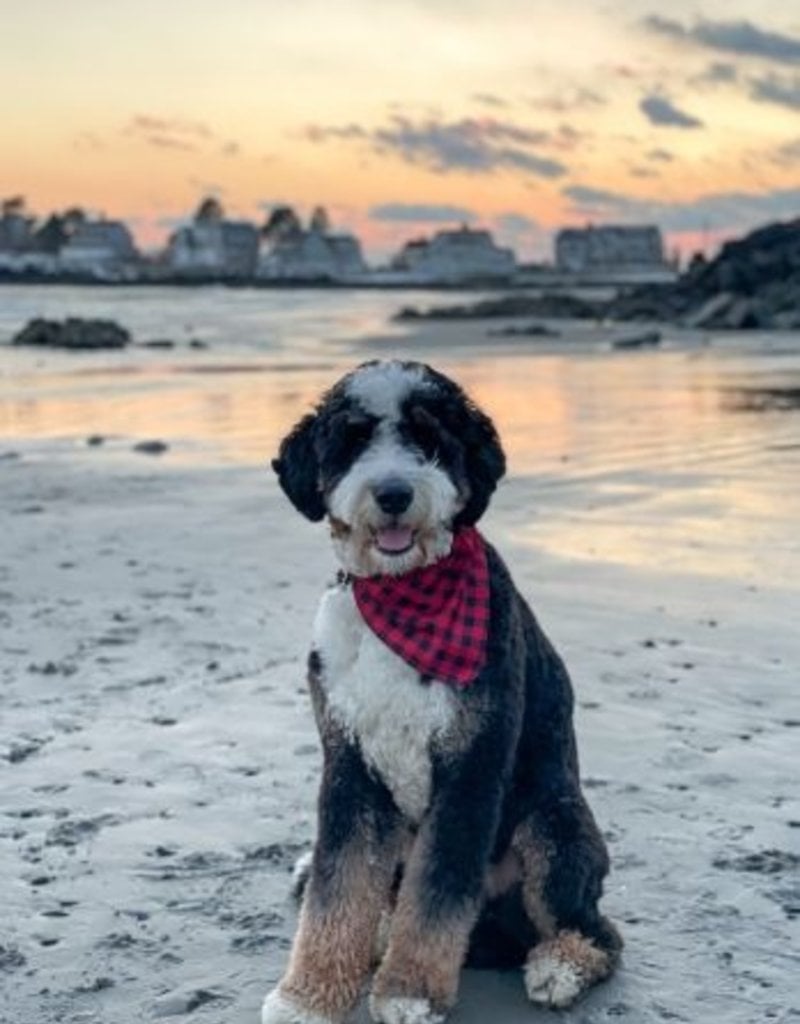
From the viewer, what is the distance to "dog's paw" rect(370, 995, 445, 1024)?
3826mm

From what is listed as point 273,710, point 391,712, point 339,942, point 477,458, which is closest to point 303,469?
point 477,458

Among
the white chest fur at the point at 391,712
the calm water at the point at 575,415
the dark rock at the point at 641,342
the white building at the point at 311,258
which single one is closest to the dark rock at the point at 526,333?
the calm water at the point at 575,415

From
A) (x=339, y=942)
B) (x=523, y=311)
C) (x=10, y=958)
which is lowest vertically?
(x=10, y=958)

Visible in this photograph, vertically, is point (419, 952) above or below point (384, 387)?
below

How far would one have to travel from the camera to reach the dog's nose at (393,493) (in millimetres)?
3611

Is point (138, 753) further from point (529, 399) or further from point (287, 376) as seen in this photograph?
point (287, 376)

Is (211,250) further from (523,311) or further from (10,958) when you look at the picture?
(10,958)

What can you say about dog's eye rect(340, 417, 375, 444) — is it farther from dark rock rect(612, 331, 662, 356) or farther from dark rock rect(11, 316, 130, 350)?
dark rock rect(11, 316, 130, 350)

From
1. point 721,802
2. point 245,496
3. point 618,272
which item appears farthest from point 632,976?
point 618,272

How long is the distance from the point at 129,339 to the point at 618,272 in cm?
15994

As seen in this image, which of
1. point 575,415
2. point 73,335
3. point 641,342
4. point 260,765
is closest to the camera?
point 260,765

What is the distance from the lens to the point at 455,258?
630 ft

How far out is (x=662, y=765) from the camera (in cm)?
577

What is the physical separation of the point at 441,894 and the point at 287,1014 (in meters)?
0.49
